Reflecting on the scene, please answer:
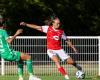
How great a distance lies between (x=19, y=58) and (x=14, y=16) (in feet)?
36.7

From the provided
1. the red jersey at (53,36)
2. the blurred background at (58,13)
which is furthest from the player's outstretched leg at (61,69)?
the blurred background at (58,13)

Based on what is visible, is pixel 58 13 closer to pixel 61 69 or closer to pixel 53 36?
pixel 53 36

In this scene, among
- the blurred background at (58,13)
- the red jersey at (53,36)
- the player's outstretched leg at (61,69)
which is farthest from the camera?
the blurred background at (58,13)

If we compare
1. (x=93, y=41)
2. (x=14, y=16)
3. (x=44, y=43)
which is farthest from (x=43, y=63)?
(x=14, y=16)

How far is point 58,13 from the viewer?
24.2 meters

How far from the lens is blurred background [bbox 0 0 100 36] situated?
912 inches

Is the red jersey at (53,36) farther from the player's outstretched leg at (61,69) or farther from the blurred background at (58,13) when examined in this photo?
the blurred background at (58,13)

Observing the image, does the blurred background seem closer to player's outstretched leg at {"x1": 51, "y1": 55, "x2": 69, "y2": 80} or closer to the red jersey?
the red jersey

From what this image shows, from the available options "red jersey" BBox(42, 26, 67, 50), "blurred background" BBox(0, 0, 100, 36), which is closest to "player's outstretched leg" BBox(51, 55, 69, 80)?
"red jersey" BBox(42, 26, 67, 50)


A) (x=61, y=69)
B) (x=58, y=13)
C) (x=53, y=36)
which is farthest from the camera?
(x=58, y=13)

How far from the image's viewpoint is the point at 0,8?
2317 centimetres

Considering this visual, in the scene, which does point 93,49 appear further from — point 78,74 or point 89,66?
point 78,74

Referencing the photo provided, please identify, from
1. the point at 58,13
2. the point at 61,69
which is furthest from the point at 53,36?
the point at 58,13

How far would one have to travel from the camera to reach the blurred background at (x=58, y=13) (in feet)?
76.0
